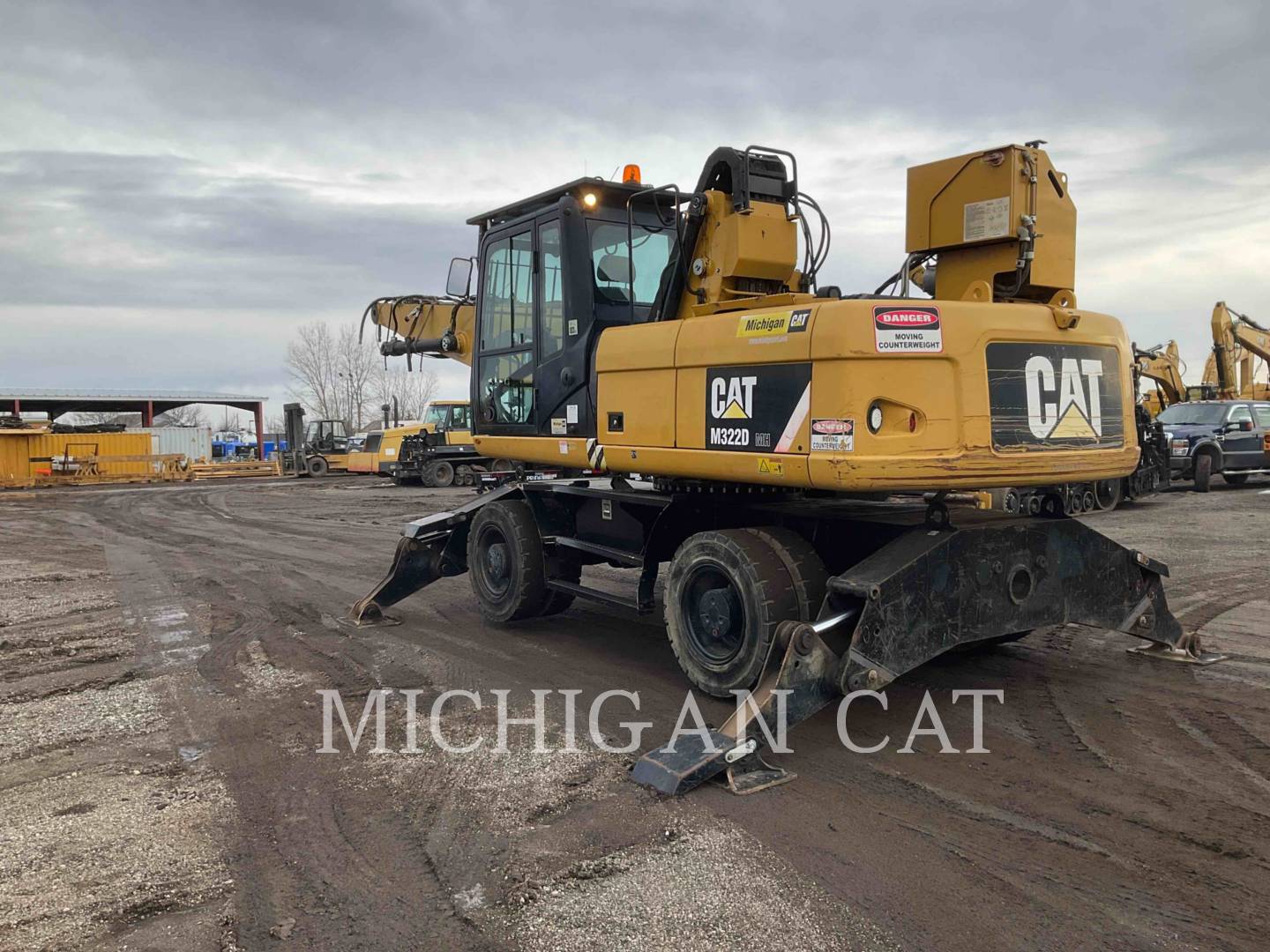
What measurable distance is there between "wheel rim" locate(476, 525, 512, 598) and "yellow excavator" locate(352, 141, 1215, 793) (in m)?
0.22

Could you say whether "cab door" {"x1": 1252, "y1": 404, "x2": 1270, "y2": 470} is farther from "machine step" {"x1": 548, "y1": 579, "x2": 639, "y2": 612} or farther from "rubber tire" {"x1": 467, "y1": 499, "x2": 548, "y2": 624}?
"rubber tire" {"x1": 467, "y1": 499, "x2": 548, "y2": 624}

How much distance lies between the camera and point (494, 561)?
7883 mm

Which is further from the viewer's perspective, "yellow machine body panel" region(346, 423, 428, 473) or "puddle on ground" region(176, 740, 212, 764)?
"yellow machine body panel" region(346, 423, 428, 473)

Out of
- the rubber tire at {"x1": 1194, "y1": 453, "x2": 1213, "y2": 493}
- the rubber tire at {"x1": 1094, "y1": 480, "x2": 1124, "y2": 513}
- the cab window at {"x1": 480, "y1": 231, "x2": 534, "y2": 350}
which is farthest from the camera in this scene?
the rubber tire at {"x1": 1194, "y1": 453, "x2": 1213, "y2": 493}

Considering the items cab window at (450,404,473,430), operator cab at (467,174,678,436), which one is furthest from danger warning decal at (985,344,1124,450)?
cab window at (450,404,473,430)

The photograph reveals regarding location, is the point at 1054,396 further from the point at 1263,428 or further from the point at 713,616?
the point at 1263,428

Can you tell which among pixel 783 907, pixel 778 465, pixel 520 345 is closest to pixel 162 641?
pixel 520 345

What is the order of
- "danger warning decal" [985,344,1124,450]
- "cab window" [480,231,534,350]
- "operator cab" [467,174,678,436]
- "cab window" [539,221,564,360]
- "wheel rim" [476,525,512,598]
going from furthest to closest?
"wheel rim" [476,525,512,598] → "cab window" [480,231,534,350] → "cab window" [539,221,564,360] → "operator cab" [467,174,678,436] → "danger warning decal" [985,344,1124,450]

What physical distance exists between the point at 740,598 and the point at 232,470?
33945 millimetres

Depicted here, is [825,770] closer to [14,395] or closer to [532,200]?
[532,200]

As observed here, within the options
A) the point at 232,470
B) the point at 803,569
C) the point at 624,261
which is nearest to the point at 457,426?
the point at 232,470

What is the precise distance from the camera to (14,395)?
5116 centimetres

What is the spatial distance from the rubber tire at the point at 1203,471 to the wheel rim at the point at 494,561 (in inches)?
659

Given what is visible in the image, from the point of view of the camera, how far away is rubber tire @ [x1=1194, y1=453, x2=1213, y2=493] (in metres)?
19.2
